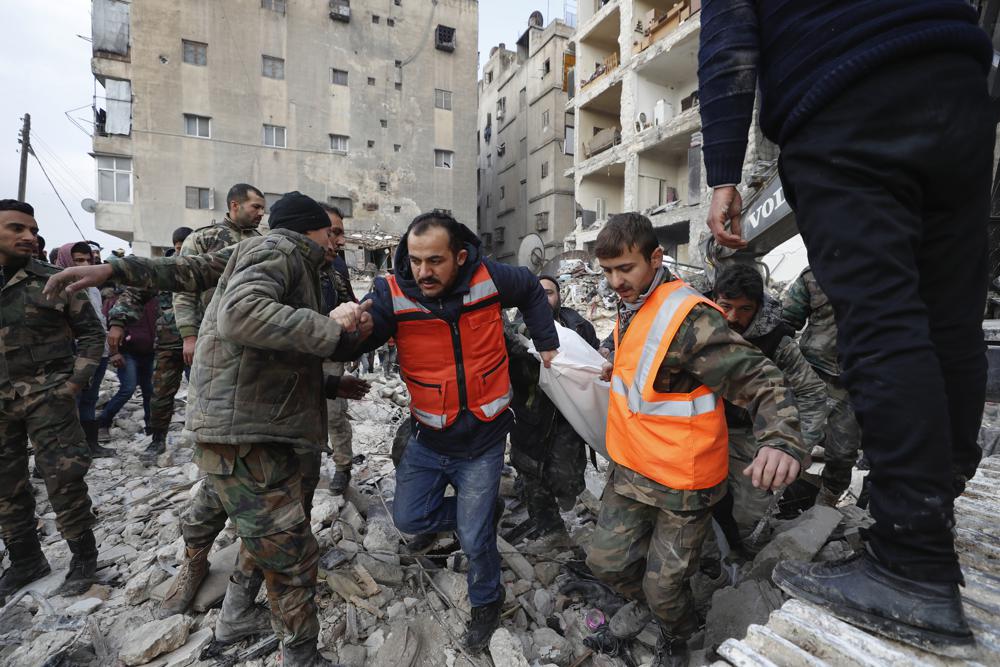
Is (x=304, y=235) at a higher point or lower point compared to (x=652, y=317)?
higher

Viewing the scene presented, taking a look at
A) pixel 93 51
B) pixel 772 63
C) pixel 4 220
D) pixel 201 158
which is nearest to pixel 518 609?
pixel 772 63

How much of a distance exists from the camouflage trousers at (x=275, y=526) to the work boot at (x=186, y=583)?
86 centimetres

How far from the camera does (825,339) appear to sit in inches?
135

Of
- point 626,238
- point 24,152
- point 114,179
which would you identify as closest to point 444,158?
point 114,179

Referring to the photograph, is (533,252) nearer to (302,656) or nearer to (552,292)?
(552,292)

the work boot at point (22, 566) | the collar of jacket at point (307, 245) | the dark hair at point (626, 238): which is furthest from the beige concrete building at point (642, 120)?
the work boot at point (22, 566)

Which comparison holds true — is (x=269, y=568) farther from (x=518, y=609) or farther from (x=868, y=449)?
(x=868, y=449)

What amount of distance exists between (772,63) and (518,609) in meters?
2.82

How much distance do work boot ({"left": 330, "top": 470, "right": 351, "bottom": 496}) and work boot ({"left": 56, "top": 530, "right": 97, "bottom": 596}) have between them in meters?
1.55

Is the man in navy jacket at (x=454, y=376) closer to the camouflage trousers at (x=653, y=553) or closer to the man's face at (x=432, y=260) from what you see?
the man's face at (x=432, y=260)

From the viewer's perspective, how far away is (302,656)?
2.08 metres

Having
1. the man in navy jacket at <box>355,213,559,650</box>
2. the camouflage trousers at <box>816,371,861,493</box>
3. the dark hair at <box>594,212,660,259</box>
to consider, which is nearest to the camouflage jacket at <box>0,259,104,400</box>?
the man in navy jacket at <box>355,213,559,650</box>

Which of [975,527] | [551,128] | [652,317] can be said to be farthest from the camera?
[551,128]

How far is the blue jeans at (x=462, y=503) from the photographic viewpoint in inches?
94.7
